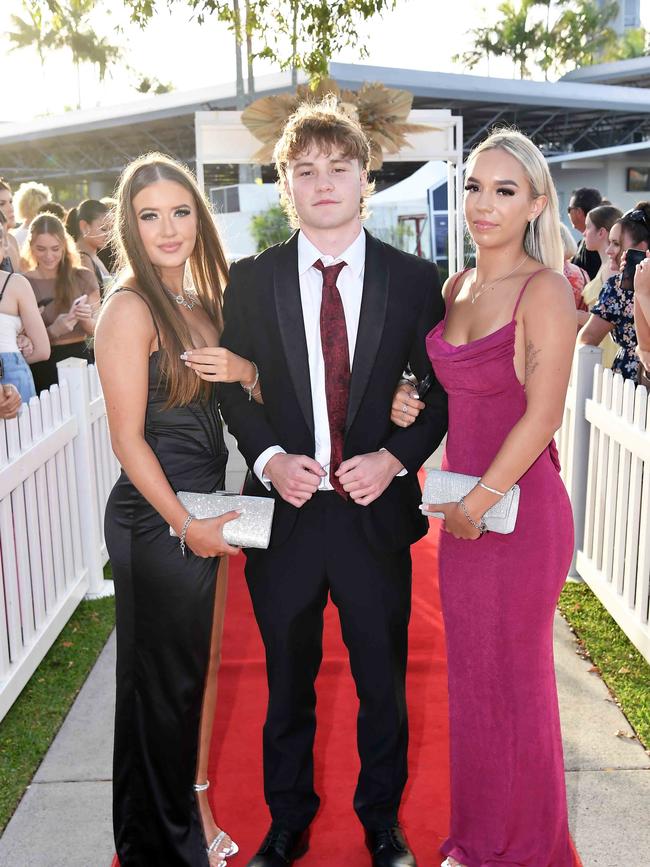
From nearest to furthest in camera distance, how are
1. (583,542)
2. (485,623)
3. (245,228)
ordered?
(485,623), (583,542), (245,228)

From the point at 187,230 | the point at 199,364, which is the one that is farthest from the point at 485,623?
the point at 187,230

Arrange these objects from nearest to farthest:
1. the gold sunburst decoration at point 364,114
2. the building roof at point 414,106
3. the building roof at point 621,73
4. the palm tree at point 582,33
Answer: the gold sunburst decoration at point 364,114, the building roof at point 414,106, the building roof at point 621,73, the palm tree at point 582,33

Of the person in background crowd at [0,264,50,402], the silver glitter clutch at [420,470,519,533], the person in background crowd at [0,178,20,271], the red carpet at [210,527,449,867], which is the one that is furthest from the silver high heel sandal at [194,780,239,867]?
the person in background crowd at [0,178,20,271]

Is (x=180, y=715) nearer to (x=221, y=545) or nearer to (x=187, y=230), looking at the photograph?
(x=221, y=545)

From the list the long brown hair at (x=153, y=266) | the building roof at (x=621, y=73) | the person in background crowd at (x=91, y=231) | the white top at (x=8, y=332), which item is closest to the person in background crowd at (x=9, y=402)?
the white top at (x=8, y=332)

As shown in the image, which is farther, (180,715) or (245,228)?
(245,228)

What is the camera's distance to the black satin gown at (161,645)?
2.61 metres

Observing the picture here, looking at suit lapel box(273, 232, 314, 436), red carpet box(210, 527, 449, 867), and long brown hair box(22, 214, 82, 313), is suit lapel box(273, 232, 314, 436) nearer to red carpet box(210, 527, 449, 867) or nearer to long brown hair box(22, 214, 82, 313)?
red carpet box(210, 527, 449, 867)

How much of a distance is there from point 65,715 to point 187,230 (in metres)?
2.39

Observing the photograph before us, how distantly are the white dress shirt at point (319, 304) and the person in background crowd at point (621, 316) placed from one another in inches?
119

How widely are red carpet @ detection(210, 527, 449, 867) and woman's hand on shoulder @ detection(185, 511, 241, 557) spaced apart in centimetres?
110

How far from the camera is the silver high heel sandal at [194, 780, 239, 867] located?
2.87m

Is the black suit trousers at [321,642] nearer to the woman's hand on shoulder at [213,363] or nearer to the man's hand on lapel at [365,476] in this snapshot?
the man's hand on lapel at [365,476]

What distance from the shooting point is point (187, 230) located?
2.64 m
